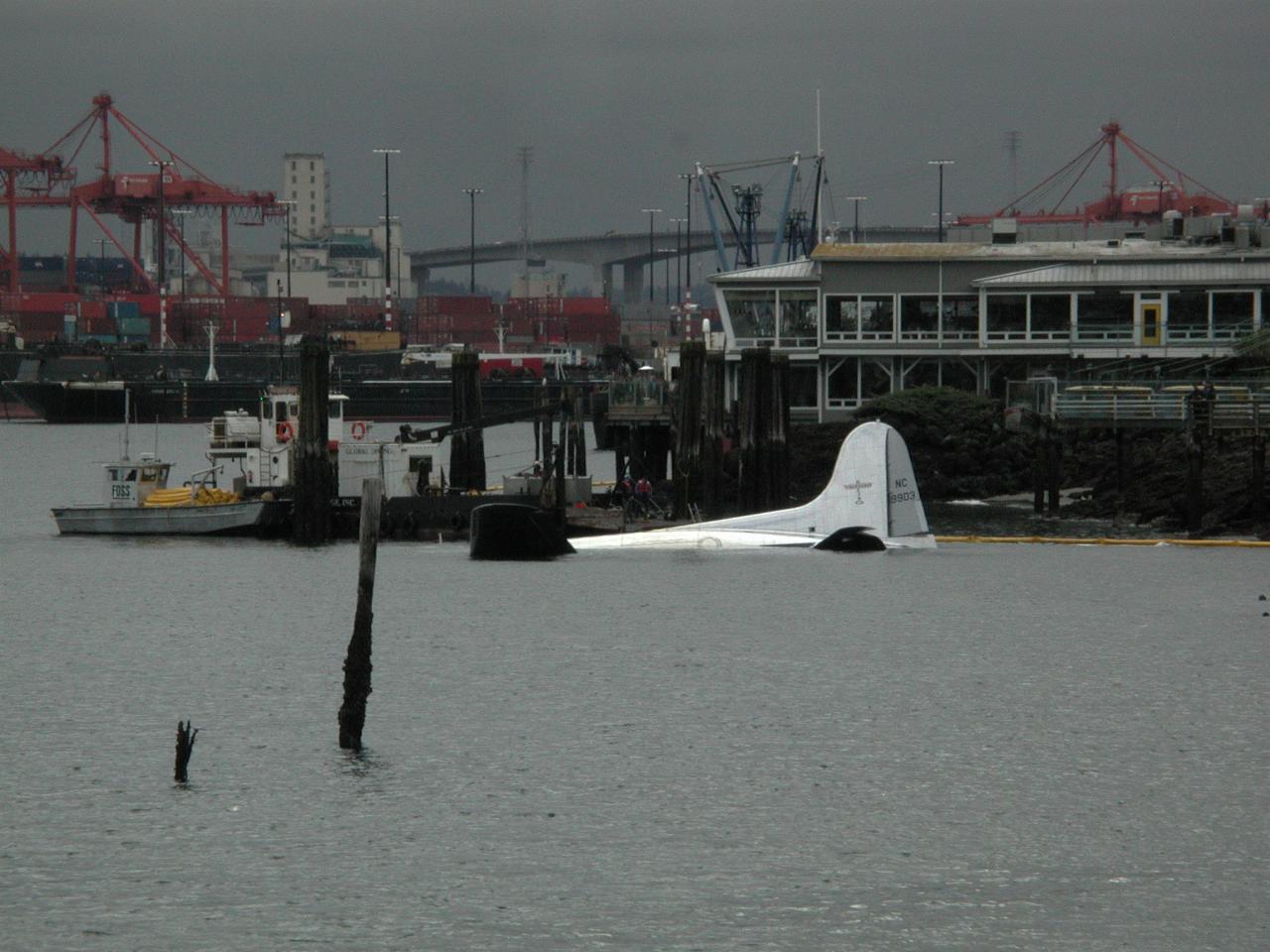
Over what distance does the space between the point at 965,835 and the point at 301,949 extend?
8.84m

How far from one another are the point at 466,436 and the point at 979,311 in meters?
28.3

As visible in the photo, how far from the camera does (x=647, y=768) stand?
28.0m

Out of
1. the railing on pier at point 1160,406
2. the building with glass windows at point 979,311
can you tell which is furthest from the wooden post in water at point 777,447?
the building with glass windows at point 979,311

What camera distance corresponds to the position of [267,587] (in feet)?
163

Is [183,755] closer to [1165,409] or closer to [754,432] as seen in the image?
[754,432]

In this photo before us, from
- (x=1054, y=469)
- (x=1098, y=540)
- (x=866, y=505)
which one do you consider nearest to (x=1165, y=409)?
(x=1054, y=469)

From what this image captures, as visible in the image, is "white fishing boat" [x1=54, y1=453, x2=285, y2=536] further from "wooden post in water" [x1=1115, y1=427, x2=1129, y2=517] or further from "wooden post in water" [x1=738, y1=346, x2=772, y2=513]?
"wooden post in water" [x1=1115, y1=427, x2=1129, y2=517]

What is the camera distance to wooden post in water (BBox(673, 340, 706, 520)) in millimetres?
54875

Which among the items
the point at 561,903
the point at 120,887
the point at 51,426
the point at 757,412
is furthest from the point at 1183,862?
the point at 51,426

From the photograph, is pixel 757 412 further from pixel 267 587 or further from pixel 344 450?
pixel 267 587

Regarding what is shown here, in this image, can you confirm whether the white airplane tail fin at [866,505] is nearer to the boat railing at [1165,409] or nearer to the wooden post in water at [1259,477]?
the boat railing at [1165,409]

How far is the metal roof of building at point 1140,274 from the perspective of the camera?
250 feet

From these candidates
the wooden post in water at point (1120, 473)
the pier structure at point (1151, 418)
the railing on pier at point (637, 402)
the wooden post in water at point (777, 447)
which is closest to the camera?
the pier structure at point (1151, 418)

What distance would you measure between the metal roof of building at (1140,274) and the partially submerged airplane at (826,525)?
27043mm
